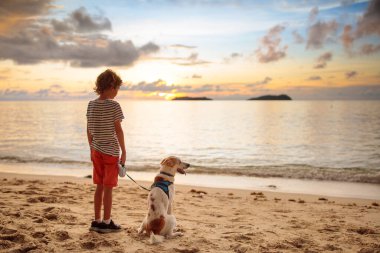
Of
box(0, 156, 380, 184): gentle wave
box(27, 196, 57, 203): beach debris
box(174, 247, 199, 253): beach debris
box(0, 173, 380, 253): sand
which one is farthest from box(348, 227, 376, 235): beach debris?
box(0, 156, 380, 184): gentle wave

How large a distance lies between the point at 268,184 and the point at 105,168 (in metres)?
8.26

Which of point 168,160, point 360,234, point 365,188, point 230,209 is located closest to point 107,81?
point 168,160

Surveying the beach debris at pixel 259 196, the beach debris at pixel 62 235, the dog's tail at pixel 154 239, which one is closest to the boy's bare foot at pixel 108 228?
the beach debris at pixel 62 235

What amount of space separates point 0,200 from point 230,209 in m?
4.72

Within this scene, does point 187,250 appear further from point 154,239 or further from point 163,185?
point 163,185

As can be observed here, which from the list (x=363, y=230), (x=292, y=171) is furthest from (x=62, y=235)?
(x=292, y=171)

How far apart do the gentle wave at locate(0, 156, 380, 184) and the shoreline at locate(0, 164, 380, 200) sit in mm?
587

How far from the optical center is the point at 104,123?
180 inches

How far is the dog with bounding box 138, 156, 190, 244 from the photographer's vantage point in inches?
178

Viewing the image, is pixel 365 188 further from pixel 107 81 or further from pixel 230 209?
pixel 107 81

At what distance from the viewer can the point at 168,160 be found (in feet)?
15.5

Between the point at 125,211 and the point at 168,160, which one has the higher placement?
the point at 168,160

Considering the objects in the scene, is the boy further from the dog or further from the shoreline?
the shoreline

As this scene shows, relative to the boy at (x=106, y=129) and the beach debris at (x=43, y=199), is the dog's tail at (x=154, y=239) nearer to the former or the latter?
the boy at (x=106, y=129)
